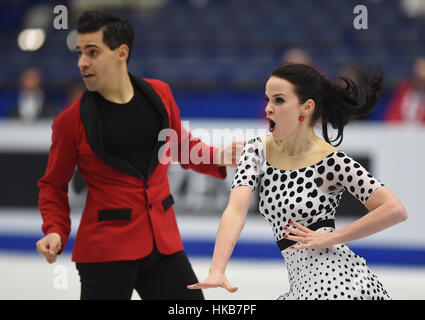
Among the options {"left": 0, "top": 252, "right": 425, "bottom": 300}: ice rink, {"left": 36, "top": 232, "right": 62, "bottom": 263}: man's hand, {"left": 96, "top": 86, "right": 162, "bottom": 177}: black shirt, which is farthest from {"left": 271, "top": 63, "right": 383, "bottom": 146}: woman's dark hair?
{"left": 0, "top": 252, "right": 425, "bottom": 300}: ice rink

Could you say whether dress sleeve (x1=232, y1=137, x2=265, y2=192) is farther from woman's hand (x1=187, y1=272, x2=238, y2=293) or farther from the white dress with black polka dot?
woman's hand (x1=187, y1=272, x2=238, y2=293)

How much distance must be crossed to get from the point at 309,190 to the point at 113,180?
37.6 inches

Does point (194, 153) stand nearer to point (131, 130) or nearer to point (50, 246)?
point (131, 130)

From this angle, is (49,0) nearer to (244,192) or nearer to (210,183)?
(210,183)

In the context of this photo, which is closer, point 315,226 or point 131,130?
point 315,226

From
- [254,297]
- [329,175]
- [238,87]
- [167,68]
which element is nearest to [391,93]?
[238,87]

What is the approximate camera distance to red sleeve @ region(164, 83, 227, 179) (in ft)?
10.4


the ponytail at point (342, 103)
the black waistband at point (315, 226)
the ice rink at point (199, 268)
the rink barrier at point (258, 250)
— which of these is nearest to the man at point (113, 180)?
the ponytail at point (342, 103)

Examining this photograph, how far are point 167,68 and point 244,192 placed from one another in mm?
7544

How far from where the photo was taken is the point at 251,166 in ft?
8.14

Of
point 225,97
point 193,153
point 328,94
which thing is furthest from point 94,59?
point 225,97

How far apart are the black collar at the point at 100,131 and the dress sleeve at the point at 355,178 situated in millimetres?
934
